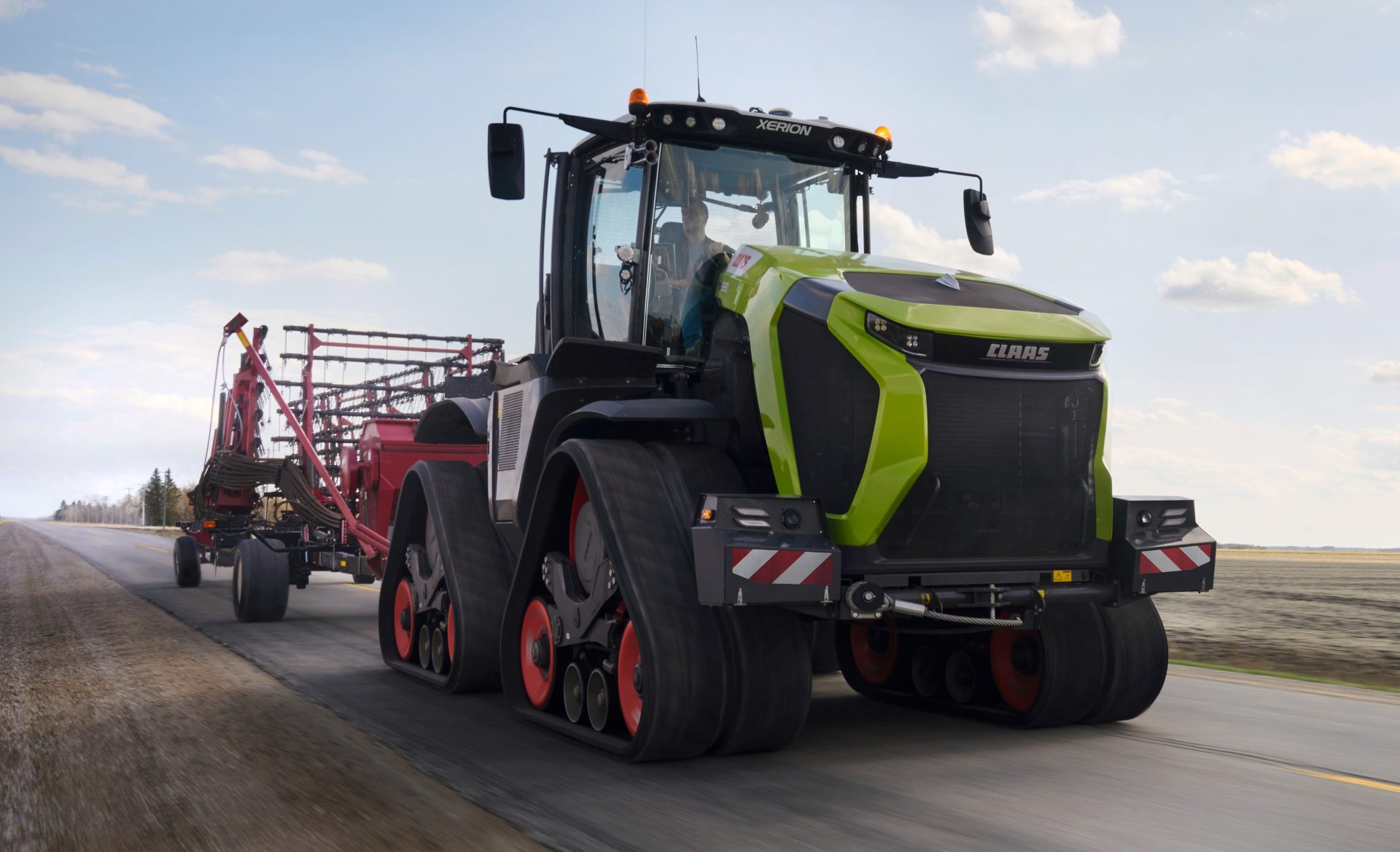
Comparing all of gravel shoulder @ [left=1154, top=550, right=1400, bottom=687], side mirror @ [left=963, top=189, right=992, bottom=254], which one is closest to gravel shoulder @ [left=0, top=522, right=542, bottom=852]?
side mirror @ [left=963, top=189, right=992, bottom=254]

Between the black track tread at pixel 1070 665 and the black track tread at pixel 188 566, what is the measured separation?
1588 centimetres

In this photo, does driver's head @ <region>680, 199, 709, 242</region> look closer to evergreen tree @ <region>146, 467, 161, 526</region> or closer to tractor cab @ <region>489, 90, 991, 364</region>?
tractor cab @ <region>489, 90, 991, 364</region>

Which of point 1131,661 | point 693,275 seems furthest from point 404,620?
point 1131,661

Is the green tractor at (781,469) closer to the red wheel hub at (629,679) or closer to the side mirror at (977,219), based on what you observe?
the red wheel hub at (629,679)

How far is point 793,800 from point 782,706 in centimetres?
72

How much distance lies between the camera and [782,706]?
562cm

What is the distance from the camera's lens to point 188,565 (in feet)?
62.7

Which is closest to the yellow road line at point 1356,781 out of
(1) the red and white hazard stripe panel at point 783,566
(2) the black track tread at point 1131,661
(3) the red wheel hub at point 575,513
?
(2) the black track tread at point 1131,661

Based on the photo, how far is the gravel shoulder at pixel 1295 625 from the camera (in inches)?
402

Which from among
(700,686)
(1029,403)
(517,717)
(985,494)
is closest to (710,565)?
(700,686)

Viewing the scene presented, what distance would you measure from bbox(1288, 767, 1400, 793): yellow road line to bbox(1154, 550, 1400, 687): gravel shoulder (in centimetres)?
427

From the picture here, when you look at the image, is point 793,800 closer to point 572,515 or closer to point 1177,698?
point 572,515

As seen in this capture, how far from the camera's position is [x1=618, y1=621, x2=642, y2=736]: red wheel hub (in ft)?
18.8

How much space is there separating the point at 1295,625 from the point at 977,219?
803cm
